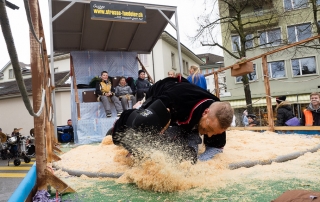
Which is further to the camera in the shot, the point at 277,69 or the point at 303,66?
the point at 277,69

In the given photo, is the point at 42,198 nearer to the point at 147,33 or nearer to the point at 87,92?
the point at 87,92

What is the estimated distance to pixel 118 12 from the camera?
792 centimetres

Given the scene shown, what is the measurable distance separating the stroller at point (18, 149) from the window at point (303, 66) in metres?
19.6

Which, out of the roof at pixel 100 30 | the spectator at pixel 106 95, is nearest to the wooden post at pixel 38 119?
the spectator at pixel 106 95

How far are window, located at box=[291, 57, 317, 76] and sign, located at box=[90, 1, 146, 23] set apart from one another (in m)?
17.6

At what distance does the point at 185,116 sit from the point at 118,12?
6336mm

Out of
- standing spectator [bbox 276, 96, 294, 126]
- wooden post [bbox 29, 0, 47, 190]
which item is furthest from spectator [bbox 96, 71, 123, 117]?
wooden post [bbox 29, 0, 47, 190]

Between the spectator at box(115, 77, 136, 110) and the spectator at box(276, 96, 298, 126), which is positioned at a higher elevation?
the spectator at box(115, 77, 136, 110)

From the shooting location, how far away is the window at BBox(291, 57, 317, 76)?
21.5 m

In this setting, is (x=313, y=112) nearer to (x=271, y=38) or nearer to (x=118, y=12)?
(x=118, y=12)

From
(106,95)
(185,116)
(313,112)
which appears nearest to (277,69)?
(106,95)

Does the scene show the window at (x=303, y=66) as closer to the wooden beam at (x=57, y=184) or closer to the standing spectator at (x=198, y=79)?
the standing spectator at (x=198, y=79)

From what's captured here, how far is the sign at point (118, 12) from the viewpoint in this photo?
759 cm

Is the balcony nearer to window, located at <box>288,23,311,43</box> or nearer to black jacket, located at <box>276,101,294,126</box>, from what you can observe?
window, located at <box>288,23,311,43</box>
